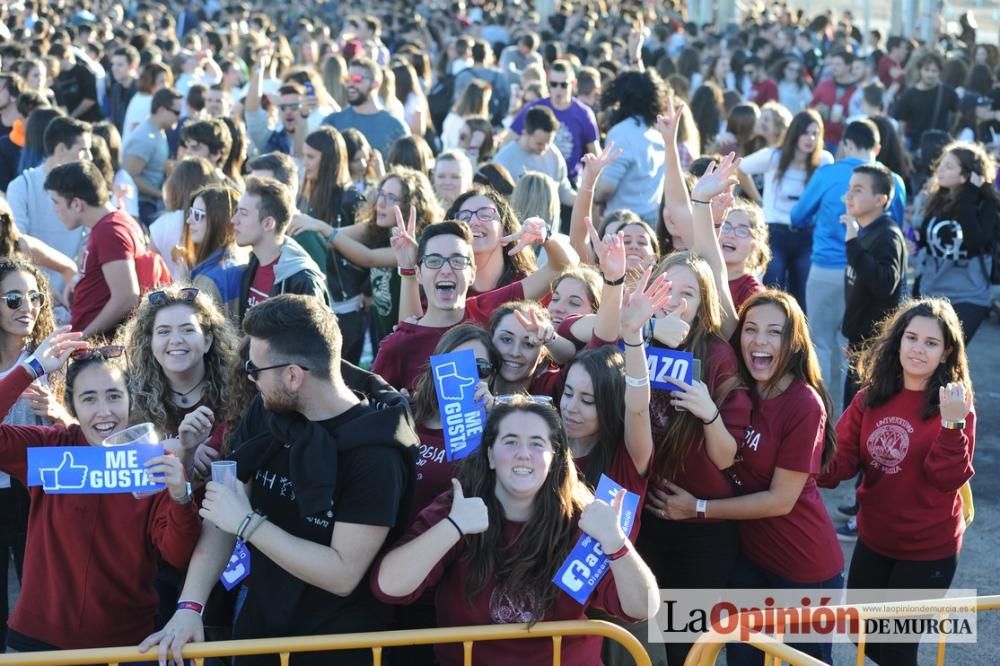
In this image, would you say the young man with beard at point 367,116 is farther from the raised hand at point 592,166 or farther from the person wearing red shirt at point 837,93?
the person wearing red shirt at point 837,93

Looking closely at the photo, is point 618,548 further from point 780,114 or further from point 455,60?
point 455,60

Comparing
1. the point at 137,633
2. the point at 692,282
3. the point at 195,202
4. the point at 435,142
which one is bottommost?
the point at 137,633

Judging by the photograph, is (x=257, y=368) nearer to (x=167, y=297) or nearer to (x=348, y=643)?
(x=348, y=643)

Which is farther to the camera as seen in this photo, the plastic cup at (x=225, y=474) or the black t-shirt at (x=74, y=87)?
the black t-shirt at (x=74, y=87)

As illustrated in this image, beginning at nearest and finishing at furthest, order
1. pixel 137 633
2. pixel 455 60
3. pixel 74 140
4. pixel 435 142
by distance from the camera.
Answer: pixel 137 633 < pixel 74 140 < pixel 435 142 < pixel 455 60

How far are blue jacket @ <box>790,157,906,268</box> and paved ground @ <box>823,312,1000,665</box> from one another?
4.68ft

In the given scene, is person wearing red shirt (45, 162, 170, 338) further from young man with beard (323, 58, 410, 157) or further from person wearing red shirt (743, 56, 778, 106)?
person wearing red shirt (743, 56, 778, 106)

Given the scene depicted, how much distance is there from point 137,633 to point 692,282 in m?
2.22

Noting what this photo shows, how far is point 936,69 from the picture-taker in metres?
13.4

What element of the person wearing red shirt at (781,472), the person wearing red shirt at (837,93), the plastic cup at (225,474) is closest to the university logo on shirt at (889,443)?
the person wearing red shirt at (781,472)

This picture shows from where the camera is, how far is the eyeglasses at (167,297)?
14.3 feet

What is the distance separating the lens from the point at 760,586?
436 centimetres

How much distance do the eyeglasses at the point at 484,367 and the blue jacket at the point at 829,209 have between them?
4.04m

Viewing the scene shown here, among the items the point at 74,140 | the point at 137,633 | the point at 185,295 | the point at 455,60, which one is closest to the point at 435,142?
the point at 455,60
